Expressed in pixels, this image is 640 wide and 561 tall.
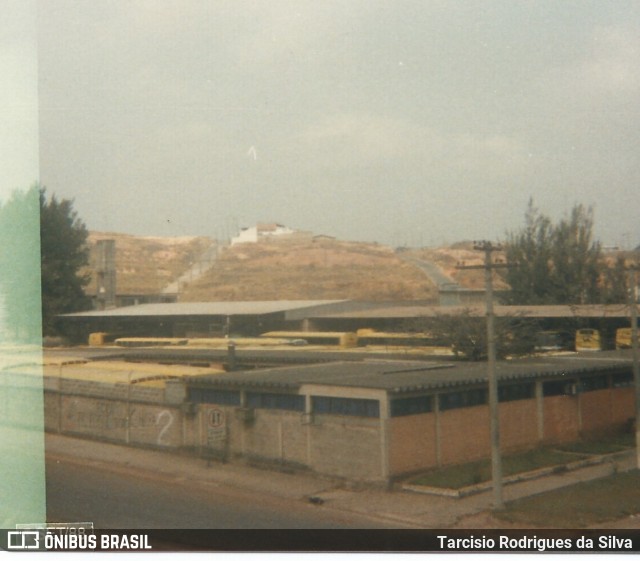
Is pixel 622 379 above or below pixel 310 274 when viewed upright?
below

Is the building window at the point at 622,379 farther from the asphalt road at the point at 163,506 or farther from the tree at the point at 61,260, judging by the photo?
the tree at the point at 61,260

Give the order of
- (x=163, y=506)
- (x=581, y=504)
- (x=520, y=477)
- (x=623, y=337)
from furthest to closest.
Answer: (x=623, y=337) < (x=520, y=477) < (x=163, y=506) < (x=581, y=504)

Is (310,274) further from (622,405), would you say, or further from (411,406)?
(622,405)

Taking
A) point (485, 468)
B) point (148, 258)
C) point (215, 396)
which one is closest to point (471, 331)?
point (485, 468)

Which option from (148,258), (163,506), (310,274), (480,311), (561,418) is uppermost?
(148,258)

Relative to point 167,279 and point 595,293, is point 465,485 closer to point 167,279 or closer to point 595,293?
point 595,293

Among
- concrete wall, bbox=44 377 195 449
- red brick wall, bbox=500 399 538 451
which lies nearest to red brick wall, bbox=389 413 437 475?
red brick wall, bbox=500 399 538 451

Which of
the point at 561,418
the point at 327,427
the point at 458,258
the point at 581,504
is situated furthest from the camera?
the point at 327,427
